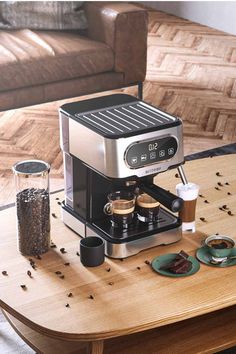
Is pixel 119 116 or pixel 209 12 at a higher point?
pixel 119 116

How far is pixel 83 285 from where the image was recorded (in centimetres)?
232

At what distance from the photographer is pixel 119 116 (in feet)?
8.38

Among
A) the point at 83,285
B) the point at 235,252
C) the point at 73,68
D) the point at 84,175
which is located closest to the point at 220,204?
the point at 235,252

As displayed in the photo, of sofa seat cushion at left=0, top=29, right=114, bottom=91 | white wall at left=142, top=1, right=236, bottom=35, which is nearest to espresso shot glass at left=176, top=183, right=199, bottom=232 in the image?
sofa seat cushion at left=0, top=29, right=114, bottom=91

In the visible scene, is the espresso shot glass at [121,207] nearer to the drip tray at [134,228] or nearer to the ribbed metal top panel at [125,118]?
the drip tray at [134,228]

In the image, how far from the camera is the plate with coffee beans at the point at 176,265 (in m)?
2.37

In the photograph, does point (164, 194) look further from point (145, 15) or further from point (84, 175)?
point (145, 15)

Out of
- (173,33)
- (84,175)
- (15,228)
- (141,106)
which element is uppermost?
(141,106)

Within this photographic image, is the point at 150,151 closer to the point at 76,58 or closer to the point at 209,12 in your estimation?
the point at 76,58

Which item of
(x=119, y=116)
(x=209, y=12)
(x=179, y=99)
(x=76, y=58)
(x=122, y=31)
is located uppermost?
(x=119, y=116)

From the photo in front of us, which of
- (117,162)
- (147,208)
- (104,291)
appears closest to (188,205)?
(147,208)

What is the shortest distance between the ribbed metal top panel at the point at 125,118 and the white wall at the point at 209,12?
165 inches

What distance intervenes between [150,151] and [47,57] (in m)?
2.13

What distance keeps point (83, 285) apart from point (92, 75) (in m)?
2.47
